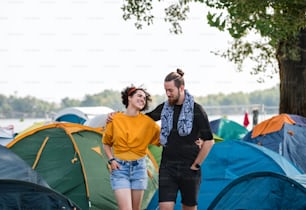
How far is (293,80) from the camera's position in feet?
47.2

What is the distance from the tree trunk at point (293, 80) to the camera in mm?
14148

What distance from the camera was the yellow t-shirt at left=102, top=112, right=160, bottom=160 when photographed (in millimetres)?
5941

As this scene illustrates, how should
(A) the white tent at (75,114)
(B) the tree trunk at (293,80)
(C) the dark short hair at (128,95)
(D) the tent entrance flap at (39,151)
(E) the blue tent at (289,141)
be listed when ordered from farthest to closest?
(A) the white tent at (75,114), (B) the tree trunk at (293,80), (E) the blue tent at (289,141), (D) the tent entrance flap at (39,151), (C) the dark short hair at (128,95)

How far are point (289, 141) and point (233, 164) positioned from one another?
321 cm

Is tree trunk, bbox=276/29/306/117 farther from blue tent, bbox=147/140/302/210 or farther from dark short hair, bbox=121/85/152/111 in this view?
dark short hair, bbox=121/85/152/111

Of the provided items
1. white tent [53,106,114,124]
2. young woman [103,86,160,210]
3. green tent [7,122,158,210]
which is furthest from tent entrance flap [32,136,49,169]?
white tent [53,106,114,124]

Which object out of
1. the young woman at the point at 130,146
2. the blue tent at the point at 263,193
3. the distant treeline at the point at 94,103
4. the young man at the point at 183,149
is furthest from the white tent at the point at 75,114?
the young man at the point at 183,149

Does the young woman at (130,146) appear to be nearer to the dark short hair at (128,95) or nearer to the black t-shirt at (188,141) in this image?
the dark short hair at (128,95)

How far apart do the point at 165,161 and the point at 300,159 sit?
552 centimetres

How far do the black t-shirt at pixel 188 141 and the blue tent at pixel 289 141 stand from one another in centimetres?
527

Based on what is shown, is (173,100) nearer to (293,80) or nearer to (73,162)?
(73,162)

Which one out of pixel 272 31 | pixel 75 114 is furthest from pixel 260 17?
pixel 75 114

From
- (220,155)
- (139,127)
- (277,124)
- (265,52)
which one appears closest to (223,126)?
(265,52)

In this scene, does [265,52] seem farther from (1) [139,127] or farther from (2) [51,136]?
(1) [139,127]
